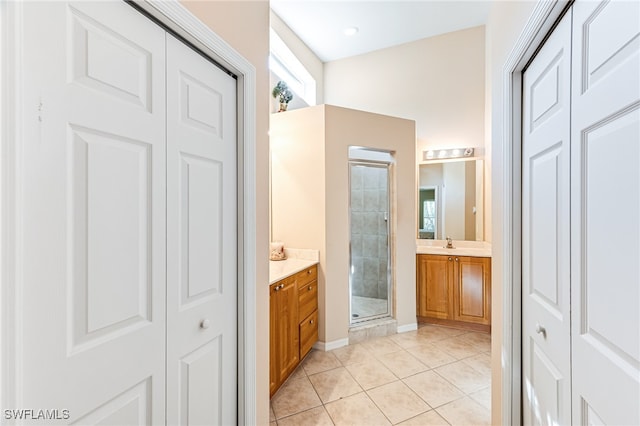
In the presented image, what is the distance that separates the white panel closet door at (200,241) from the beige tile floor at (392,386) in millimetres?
858

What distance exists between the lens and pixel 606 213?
0.75 meters

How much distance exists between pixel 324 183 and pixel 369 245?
0.89 meters

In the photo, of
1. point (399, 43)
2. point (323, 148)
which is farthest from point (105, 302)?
point (399, 43)

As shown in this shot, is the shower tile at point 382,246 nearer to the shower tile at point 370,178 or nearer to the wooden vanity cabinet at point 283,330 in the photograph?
the shower tile at point 370,178

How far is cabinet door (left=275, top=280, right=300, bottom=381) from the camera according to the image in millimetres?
2061

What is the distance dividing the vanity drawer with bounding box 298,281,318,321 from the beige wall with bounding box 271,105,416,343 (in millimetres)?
96

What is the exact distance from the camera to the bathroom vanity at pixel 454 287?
10.1 ft

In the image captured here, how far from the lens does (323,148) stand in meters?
2.75

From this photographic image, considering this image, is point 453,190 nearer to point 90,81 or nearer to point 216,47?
point 216,47

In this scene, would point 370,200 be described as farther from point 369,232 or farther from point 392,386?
point 392,386

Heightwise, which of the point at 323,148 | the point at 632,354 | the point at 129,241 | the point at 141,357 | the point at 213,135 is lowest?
the point at 141,357

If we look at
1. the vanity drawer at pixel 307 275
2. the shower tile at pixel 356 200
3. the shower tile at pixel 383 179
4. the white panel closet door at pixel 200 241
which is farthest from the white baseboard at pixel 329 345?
the shower tile at pixel 383 179

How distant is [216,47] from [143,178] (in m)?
0.60

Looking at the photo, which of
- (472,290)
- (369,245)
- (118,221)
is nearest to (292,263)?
(369,245)
